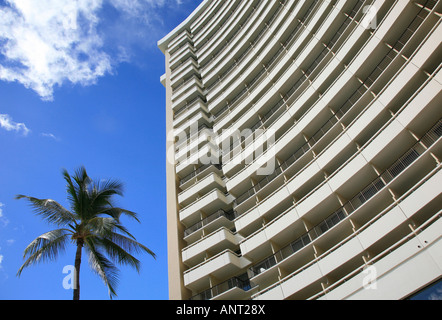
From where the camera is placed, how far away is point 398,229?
49.2 ft

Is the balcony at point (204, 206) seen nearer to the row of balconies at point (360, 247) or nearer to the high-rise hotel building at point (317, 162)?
the high-rise hotel building at point (317, 162)

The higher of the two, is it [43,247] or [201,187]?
[201,187]

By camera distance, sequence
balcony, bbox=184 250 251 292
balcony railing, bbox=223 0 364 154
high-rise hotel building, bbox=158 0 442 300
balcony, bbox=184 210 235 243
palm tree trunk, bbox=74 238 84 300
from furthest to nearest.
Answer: balcony railing, bbox=223 0 364 154 < balcony, bbox=184 210 235 243 < balcony, bbox=184 250 251 292 < high-rise hotel building, bbox=158 0 442 300 < palm tree trunk, bbox=74 238 84 300

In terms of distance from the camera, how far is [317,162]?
20.5 metres

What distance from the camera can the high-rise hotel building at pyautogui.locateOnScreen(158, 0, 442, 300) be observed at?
48.9ft

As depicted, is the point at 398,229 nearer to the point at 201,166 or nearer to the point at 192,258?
the point at 192,258

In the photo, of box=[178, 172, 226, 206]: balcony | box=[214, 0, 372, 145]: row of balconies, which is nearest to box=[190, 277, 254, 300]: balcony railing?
box=[178, 172, 226, 206]: balcony

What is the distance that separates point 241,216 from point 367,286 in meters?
11.0

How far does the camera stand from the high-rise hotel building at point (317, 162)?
14.9m

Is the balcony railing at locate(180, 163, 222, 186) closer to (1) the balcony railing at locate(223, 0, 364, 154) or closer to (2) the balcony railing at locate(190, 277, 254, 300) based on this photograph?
(1) the balcony railing at locate(223, 0, 364, 154)

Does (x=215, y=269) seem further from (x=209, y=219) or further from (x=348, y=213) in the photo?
(x=348, y=213)

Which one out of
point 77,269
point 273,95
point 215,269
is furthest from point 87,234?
point 273,95

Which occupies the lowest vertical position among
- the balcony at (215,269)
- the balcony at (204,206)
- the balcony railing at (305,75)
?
the balcony at (215,269)

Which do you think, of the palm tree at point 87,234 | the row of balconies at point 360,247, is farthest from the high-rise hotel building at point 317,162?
the palm tree at point 87,234
